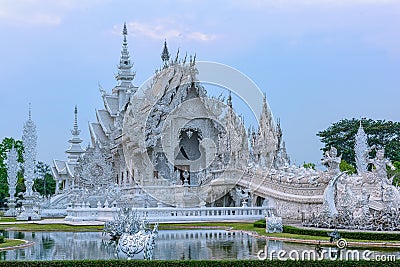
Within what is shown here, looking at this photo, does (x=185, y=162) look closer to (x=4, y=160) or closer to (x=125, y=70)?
(x=125, y=70)

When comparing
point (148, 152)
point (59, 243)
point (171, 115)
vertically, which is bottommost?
point (59, 243)

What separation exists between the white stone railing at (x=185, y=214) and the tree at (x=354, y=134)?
855 inches

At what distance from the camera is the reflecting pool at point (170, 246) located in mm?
13164

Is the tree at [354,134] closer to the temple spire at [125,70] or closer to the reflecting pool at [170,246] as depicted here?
the temple spire at [125,70]

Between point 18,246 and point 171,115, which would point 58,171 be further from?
point 18,246

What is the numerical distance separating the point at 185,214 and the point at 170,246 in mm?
9380

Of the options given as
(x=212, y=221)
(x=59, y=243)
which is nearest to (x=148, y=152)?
(x=212, y=221)

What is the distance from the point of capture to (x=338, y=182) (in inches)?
838

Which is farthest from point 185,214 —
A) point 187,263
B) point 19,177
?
point 19,177

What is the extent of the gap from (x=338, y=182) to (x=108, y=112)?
26519 mm

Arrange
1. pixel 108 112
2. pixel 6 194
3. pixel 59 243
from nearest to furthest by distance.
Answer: pixel 59 243
pixel 108 112
pixel 6 194

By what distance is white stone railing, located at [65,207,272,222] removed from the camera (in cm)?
2425

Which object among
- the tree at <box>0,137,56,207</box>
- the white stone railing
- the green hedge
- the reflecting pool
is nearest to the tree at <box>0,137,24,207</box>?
the tree at <box>0,137,56,207</box>

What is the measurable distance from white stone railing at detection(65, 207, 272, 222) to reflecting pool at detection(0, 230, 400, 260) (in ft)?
14.6
